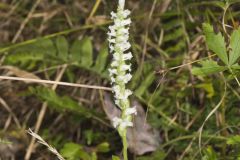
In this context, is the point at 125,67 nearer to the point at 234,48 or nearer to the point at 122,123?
the point at 122,123

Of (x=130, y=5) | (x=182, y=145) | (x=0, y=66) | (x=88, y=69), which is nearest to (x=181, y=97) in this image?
(x=182, y=145)

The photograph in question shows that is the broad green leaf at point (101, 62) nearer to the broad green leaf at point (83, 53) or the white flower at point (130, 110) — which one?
the broad green leaf at point (83, 53)

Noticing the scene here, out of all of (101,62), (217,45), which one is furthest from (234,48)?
(101,62)

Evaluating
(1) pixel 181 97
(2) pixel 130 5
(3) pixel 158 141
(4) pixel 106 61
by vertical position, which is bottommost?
(3) pixel 158 141

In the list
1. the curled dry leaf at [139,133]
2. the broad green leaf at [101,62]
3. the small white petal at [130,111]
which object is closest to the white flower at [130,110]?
the small white petal at [130,111]

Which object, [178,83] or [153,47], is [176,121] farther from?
[153,47]
